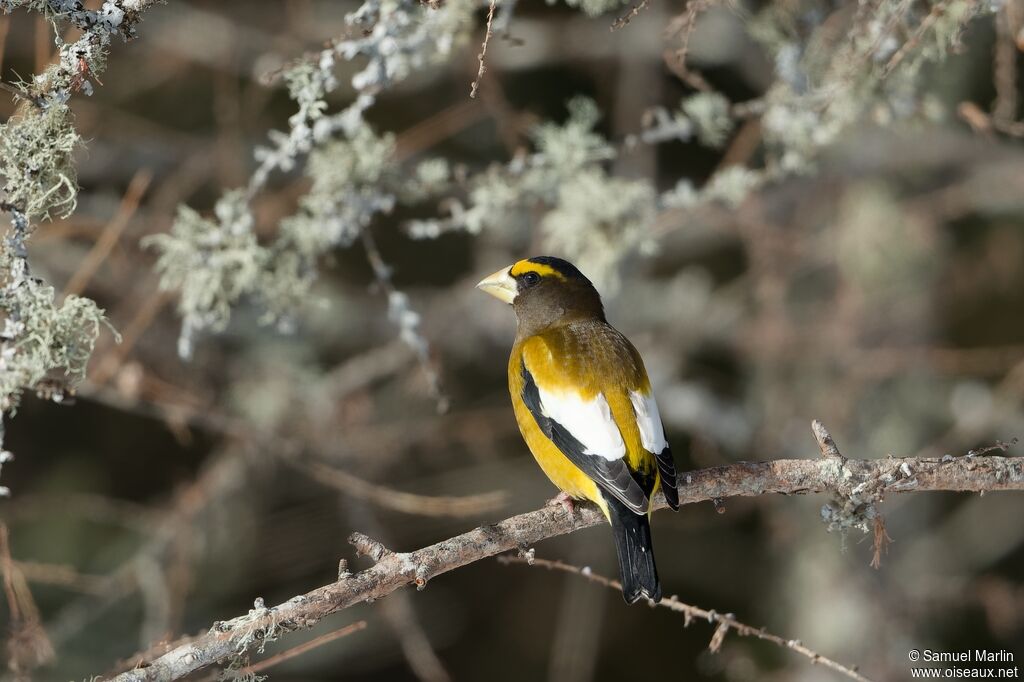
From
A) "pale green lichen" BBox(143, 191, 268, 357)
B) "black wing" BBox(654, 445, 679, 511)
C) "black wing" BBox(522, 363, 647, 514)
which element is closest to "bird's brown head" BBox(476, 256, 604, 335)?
"black wing" BBox(522, 363, 647, 514)

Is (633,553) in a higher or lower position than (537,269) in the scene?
lower

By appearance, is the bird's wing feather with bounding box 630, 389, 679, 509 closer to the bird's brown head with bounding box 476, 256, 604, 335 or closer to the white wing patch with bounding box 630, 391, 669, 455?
the white wing patch with bounding box 630, 391, 669, 455

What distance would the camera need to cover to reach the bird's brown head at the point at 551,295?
4176mm

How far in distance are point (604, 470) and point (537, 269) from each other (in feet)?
3.74

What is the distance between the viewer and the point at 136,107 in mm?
7027

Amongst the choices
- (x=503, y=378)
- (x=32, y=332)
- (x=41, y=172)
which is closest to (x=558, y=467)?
(x=32, y=332)

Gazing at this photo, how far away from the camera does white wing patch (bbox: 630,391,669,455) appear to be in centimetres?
343

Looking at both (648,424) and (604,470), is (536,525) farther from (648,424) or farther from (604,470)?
(648,424)

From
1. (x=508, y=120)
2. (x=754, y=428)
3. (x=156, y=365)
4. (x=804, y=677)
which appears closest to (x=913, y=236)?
(x=754, y=428)

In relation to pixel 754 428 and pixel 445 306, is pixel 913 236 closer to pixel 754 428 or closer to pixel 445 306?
pixel 754 428

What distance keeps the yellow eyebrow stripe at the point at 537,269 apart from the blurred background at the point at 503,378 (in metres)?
0.20

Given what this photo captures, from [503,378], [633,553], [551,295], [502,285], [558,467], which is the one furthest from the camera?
[503,378]

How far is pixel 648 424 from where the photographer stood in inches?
138

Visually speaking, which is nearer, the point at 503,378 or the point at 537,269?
the point at 537,269
